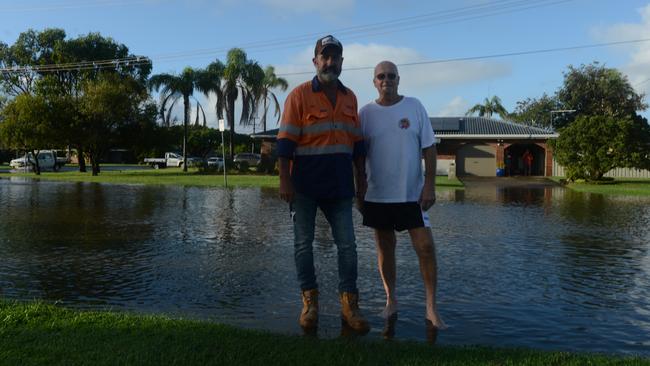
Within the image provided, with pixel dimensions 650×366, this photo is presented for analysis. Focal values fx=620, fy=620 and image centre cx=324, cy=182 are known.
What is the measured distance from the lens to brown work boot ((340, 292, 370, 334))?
434 centimetres

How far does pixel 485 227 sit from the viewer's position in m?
11.1

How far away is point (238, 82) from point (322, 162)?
35.8 meters

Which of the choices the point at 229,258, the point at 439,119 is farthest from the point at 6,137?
the point at 229,258

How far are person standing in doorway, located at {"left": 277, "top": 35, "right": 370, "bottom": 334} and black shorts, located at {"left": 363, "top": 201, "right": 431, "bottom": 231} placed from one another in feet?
0.73

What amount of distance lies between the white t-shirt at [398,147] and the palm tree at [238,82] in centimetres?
3478

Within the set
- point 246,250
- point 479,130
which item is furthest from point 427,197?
point 479,130

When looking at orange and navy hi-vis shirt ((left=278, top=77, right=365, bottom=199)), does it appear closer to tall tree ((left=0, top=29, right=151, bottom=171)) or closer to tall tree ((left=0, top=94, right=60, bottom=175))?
tall tree ((left=0, top=94, right=60, bottom=175))

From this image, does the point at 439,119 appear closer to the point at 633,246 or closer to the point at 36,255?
the point at 633,246

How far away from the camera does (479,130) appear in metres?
38.7

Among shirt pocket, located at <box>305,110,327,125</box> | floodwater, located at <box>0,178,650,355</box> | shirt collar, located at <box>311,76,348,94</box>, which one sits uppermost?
shirt collar, located at <box>311,76,348,94</box>

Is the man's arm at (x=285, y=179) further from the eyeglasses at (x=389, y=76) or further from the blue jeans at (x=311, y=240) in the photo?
the eyeglasses at (x=389, y=76)

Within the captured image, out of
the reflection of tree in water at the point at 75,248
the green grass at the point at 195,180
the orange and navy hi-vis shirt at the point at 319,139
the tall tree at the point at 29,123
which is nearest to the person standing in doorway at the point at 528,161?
the green grass at the point at 195,180

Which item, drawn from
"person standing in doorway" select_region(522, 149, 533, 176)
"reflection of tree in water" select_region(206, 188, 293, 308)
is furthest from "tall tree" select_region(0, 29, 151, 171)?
"reflection of tree in water" select_region(206, 188, 293, 308)

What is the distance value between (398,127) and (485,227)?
6988 millimetres
